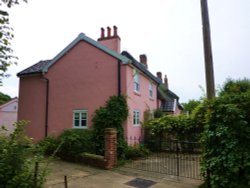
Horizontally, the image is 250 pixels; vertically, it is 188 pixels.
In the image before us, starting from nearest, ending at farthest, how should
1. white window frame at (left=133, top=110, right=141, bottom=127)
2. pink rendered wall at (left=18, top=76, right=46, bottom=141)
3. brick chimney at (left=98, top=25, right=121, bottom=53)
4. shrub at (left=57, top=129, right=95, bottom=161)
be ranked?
1. shrub at (left=57, top=129, right=95, bottom=161)
2. white window frame at (left=133, top=110, right=141, bottom=127)
3. brick chimney at (left=98, top=25, right=121, bottom=53)
4. pink rendered wall at (left=18, top=76, right=46, bottom=141)

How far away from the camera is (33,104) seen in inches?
603

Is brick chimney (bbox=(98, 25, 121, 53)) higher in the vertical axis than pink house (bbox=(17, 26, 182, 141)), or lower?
higher

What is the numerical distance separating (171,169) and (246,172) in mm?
4209

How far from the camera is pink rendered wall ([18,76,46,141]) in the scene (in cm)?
1491

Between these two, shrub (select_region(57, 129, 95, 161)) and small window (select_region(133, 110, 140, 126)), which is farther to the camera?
small window (select_region(133, 110, 140, 126))

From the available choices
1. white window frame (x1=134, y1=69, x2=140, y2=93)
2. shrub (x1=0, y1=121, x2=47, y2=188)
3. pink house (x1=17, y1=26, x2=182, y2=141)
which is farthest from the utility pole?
white window frame (x1=134, y1=69, x2=140, y2=93)

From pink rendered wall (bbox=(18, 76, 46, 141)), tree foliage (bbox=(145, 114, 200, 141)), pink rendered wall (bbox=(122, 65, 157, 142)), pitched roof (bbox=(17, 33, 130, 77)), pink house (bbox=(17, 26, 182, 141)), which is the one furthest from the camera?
pink rendered wall (bbox=(18, 76, 46, 141))

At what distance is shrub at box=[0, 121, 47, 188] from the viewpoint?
4926 mm

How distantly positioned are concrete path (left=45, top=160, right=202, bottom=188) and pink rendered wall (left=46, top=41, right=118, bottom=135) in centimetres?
435

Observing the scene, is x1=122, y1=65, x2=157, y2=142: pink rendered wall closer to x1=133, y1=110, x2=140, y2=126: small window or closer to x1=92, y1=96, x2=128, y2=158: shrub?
x1=133, y1=110, x2=140, y2=126: small window

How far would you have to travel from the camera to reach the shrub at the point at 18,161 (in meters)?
4.93

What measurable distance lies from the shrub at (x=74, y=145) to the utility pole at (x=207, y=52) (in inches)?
247

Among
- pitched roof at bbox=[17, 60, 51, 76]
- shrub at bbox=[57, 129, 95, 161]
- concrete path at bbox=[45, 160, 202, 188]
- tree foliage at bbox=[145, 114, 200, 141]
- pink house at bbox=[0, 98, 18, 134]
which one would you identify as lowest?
concrete path at bbox=[45, 160, 202, 188]

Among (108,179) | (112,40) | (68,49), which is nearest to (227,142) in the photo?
(108,179)
